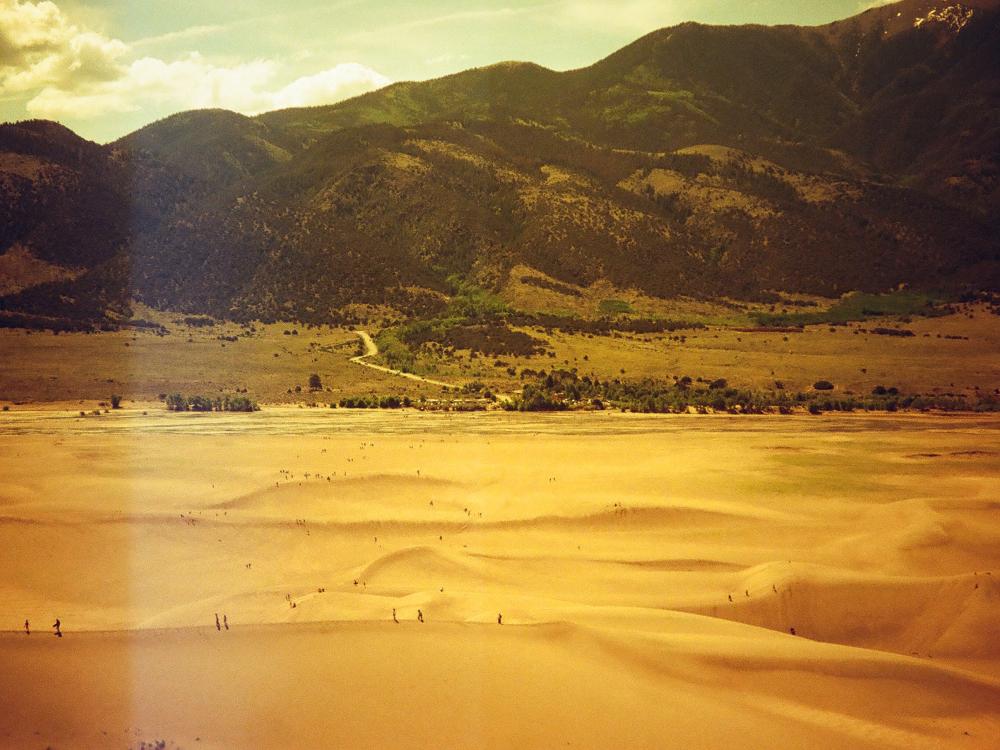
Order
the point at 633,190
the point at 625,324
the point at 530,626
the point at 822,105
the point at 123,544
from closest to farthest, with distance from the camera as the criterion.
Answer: the point at 530,626, the point at 123,544, the point at 625,324, the point at 633,190, the point at 822,105

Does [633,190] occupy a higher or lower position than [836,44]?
lower

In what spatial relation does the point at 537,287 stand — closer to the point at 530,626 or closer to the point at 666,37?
the point at 530,626

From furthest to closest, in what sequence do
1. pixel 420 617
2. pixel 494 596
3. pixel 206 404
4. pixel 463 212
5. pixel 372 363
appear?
pixel 463 212
pixel 372 363
pixel 206 404
pixel 494 596
pixel 420 617

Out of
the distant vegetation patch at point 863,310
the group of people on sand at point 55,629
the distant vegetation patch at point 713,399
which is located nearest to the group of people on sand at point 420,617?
the group of people on sand at point 55,629

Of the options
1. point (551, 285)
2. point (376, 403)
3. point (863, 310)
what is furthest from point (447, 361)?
point (863, 310)

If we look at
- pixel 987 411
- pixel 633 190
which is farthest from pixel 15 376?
pixel 633 190

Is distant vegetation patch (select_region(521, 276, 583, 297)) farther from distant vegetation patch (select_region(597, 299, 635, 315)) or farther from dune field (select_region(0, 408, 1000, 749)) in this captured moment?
dune field (select_region(0, 408, 1000, 749))

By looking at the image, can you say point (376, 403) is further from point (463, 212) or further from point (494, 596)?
point (463, 212)
